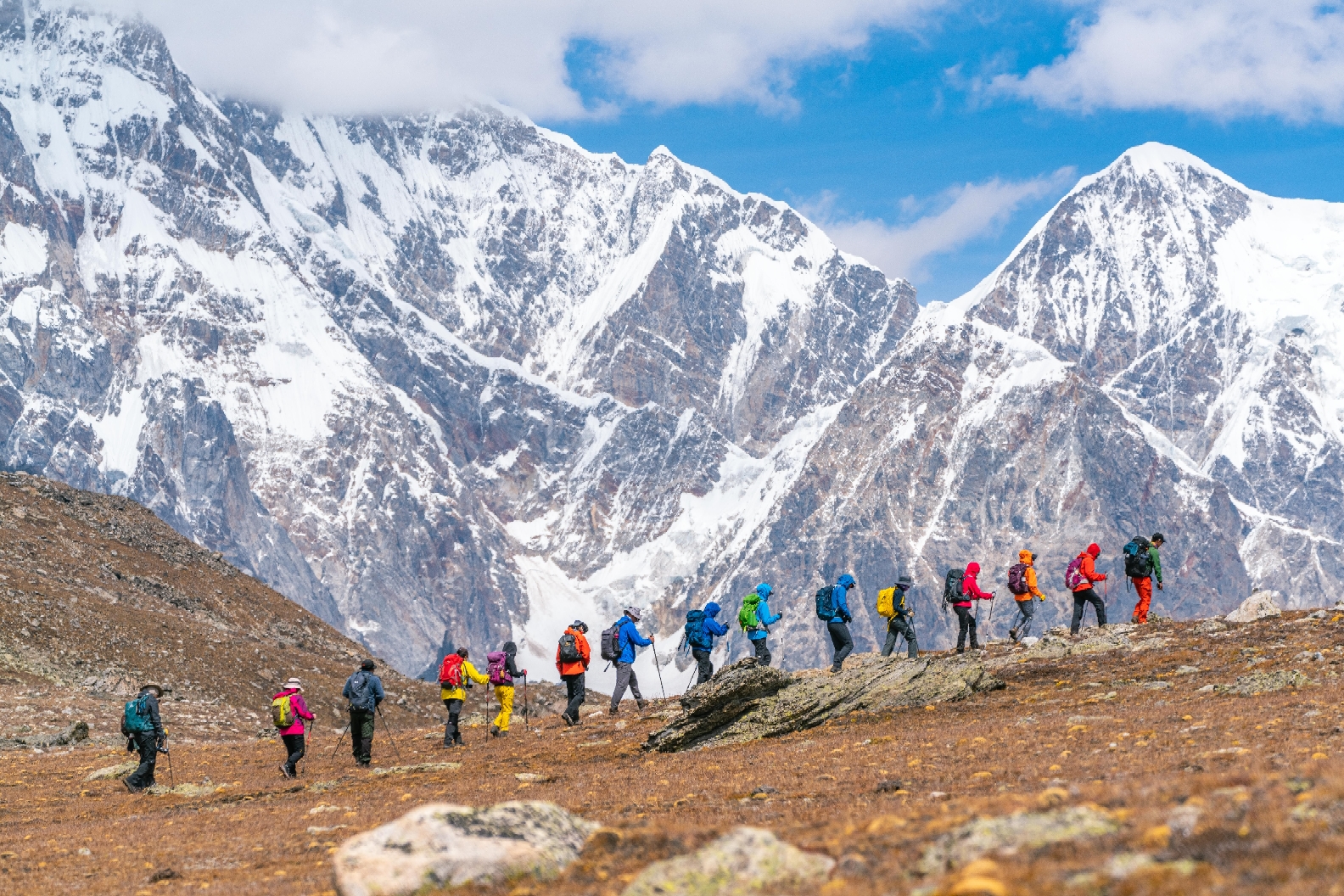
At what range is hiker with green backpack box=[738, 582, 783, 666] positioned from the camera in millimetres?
31703

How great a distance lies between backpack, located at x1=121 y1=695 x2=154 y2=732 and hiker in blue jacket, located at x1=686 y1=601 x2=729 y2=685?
13296mm

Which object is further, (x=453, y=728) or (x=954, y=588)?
(x=954, y=588)

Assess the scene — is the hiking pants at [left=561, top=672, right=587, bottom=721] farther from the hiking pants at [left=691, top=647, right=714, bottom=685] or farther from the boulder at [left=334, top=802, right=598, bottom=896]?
the boulder at [left=334, top=802, right=598, bottom=896]

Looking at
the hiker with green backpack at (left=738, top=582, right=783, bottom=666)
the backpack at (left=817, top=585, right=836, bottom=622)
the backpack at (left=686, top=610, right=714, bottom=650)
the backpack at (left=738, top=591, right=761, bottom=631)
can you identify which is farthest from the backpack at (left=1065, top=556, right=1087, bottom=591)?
the backpack at (left=686, top=610, right=714, bottom=650)

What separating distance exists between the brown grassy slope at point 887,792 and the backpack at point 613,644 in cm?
178

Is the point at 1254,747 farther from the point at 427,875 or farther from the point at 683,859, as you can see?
the point at 427,875

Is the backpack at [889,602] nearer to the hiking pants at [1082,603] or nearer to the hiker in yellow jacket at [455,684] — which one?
the hiking pants at [1082,603]

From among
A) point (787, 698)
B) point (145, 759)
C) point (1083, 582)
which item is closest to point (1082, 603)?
point (1083, 582)

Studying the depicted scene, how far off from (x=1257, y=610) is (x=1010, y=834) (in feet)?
97.5

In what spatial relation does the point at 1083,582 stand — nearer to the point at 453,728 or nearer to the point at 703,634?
the point at 703,634

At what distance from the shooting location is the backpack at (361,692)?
2941cm

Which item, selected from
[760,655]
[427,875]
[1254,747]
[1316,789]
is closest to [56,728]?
[760,655]

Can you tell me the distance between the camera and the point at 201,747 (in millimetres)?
38031

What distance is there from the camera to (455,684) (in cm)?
3334
